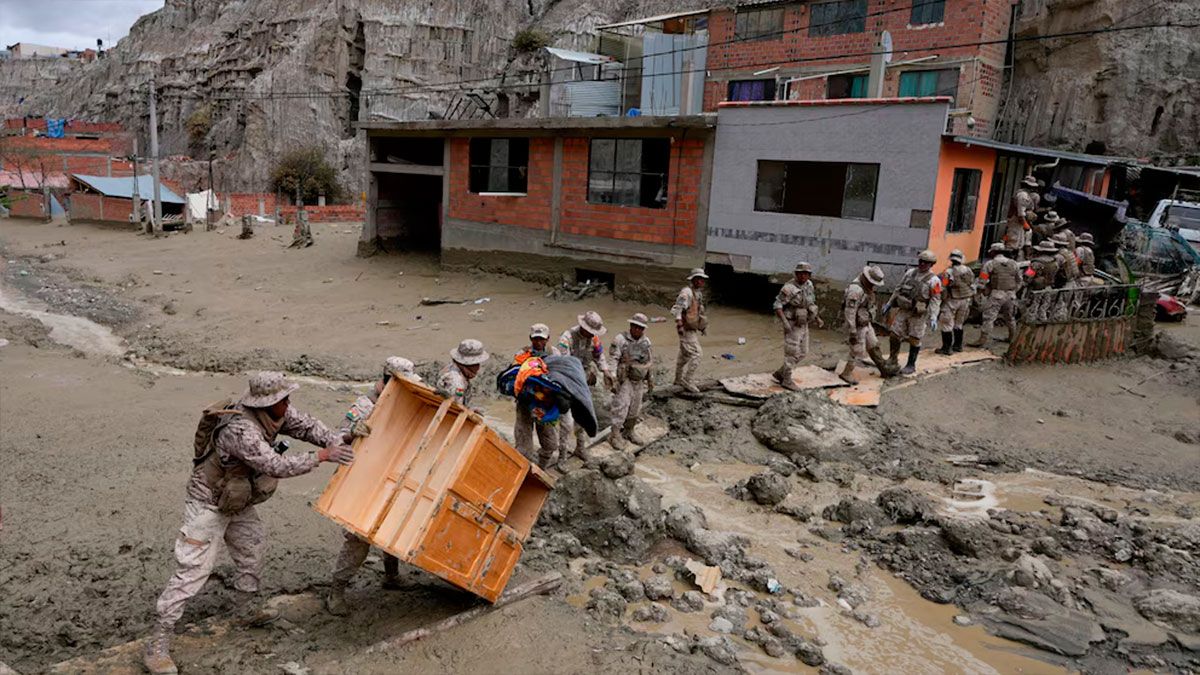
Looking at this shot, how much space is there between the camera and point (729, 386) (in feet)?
33.9

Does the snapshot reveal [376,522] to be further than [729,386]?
No

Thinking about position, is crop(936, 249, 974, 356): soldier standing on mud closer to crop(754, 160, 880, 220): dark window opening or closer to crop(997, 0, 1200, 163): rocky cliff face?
crop(754, 160, 880, 220): dark window opening

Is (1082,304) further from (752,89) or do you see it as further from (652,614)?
(752,89)

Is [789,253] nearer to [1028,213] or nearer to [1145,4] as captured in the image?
[1028,213]

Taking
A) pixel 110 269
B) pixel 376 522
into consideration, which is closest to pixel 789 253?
pixel 376 522

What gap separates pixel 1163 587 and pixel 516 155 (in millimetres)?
15625

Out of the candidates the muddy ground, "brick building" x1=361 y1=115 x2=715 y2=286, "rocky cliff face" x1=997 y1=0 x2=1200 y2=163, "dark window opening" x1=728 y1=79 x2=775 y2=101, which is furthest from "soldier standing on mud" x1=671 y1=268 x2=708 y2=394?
"rocky cliff face" x1=997 y1=0 x2=1200 y2=163

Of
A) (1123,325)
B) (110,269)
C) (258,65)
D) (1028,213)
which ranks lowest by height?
(110,269)

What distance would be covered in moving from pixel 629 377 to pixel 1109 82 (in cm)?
2694

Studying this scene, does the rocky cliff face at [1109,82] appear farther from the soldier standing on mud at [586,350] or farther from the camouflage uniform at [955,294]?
the soldier standing on mud at [586,350]

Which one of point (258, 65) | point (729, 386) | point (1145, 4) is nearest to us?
point (729, 386)

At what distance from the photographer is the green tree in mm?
44375

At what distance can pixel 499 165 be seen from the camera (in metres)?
19.1

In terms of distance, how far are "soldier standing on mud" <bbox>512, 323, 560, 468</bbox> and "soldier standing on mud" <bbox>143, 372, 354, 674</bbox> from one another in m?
2.70
